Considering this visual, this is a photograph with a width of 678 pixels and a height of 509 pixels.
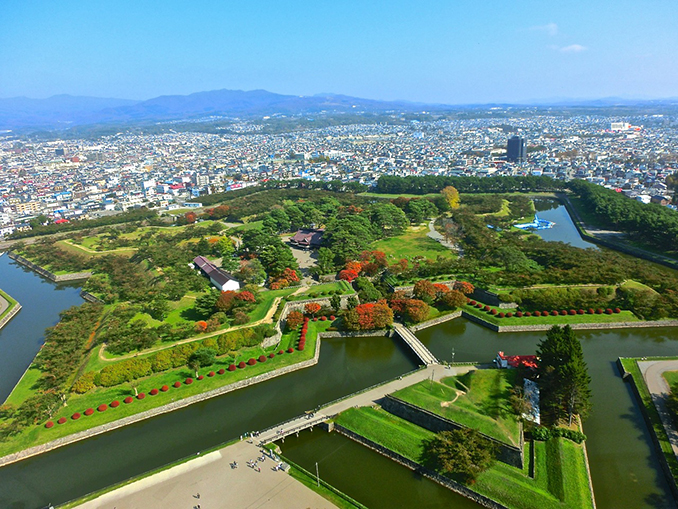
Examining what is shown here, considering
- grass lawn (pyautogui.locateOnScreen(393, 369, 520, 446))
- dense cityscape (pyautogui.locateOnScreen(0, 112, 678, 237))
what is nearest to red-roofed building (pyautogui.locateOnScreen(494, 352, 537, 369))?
grass lawn (pyautogui.locateOnScreen(393, 369, 520, 446))

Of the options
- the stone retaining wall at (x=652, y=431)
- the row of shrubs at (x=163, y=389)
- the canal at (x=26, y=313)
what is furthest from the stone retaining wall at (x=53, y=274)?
the stone retaining wall at (x=652, y=431)

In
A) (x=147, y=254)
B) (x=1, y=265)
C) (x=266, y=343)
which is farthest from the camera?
(x=1, y=265)

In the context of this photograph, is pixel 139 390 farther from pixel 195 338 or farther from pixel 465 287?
pixel 465 287

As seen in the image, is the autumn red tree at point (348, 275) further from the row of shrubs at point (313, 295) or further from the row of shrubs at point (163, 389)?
the row of shrubs at point (163, 389)

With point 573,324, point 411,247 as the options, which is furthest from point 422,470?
point 411,247

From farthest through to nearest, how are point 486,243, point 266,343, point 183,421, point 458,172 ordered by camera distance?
point 458,172 < point 486,243 < point 266,343 < point 183,421

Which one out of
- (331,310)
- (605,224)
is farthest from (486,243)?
(605,224)

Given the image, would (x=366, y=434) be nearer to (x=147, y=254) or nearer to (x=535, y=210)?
(x=147, y=254)
